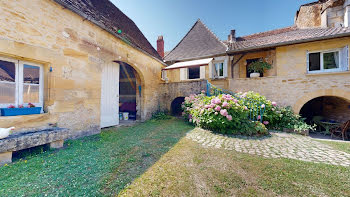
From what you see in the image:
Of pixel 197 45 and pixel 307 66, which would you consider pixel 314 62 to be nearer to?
pixel 307 66

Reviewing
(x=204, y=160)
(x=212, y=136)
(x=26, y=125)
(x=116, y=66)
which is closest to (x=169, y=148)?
(x=204, y=160)

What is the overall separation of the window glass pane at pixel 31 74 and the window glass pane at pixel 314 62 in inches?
517

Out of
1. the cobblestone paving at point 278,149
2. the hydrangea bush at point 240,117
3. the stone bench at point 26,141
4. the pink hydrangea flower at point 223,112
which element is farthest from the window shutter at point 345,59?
the stone bench at point 26,141

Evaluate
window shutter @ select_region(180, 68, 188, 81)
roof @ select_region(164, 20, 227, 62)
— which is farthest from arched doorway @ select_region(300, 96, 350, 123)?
window shutter @ select_region(180, 68, 188, 81)

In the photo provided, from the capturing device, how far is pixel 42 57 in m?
3.57

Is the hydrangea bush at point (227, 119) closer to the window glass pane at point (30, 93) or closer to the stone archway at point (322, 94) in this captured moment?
the stone archway at point (322, 94)

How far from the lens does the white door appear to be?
6.00m

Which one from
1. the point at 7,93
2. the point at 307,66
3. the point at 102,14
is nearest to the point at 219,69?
the point at 307,66

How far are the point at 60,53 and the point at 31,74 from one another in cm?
95

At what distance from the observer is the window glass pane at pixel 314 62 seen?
7.68 metres

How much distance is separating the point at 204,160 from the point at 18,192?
3.15 m

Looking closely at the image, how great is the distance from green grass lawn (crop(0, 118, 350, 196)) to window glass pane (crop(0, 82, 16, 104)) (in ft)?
4.95

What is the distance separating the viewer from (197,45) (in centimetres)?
1220

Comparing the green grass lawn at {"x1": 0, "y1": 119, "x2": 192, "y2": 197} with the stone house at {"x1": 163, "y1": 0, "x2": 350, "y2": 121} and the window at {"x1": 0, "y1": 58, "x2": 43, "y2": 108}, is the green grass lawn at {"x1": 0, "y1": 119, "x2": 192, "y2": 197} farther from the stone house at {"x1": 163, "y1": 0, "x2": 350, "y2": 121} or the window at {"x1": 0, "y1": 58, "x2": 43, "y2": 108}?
the stone house at {"x1": 163, "y1": 0, "x2": 350, "y2": 121}
